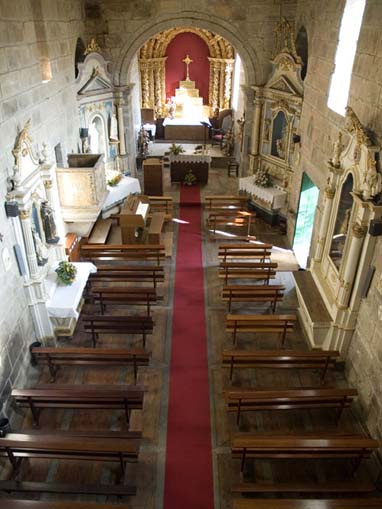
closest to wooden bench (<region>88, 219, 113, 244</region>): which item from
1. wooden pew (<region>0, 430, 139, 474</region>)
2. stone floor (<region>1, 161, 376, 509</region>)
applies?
stone floor (<region>1, 161, 376, 509</region>)

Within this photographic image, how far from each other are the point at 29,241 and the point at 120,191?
248 inches

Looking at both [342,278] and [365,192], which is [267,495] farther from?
[365,192]

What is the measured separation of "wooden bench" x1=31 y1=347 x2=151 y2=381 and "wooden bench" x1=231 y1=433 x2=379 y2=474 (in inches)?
91.5

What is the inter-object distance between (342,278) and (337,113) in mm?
3500

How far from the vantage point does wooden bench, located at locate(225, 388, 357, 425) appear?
633cm

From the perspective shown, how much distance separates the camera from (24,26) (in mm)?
7652

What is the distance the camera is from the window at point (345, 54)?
26.0ft

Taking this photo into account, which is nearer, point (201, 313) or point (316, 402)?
point (316, 402)

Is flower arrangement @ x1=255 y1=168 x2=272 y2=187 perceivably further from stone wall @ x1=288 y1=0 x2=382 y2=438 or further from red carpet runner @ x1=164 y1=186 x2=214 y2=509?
red carpet runner @ x1=164 y1=186 x2=214 y2=509

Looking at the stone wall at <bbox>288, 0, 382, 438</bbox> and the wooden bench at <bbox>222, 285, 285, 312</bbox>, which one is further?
the wooden bench at <bbox>222, 285, 285, 312</bbox>

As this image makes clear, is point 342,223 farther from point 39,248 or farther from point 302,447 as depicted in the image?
point 39,248

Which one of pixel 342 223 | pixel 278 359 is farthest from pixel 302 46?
pixel 278 359

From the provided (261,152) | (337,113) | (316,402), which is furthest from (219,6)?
(316,402)

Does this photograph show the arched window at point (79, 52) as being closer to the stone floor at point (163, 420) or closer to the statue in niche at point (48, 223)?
the statue in niche at point (48, 223)
